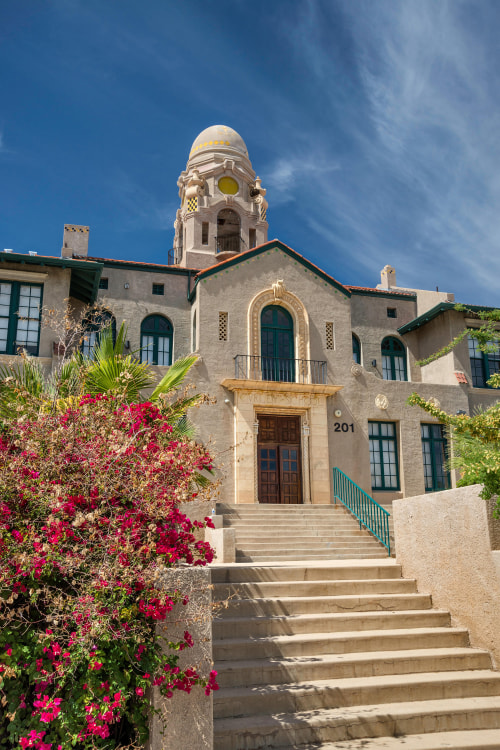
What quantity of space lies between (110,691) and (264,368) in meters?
15.1

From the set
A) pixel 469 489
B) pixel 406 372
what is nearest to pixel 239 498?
pixel 406 372

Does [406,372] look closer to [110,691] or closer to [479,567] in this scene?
[479,567]

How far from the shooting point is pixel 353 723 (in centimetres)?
586

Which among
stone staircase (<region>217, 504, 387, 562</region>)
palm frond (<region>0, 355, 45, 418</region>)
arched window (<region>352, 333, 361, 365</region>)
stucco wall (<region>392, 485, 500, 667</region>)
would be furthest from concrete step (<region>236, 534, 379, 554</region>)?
arched window (<region>352, 333, 361, 365</region>)

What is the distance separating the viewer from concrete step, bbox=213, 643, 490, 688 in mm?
6379

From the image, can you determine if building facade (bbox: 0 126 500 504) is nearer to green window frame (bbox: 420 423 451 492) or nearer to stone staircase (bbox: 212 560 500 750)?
green window frame (bbox: 420 423 451 492)

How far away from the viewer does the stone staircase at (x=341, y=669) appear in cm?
579

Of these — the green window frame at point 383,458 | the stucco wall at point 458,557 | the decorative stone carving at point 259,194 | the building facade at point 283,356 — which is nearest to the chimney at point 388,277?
the building facade at point 283,356

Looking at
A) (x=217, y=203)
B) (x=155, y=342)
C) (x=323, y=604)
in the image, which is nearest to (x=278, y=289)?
(x=155, y=342)

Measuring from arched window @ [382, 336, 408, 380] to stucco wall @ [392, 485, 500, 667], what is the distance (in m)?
14.6

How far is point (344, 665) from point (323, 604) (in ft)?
3.90

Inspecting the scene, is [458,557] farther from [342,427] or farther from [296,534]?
[342,427]

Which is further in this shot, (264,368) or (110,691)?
(264,368)

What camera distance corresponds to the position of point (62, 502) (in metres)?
4.85
